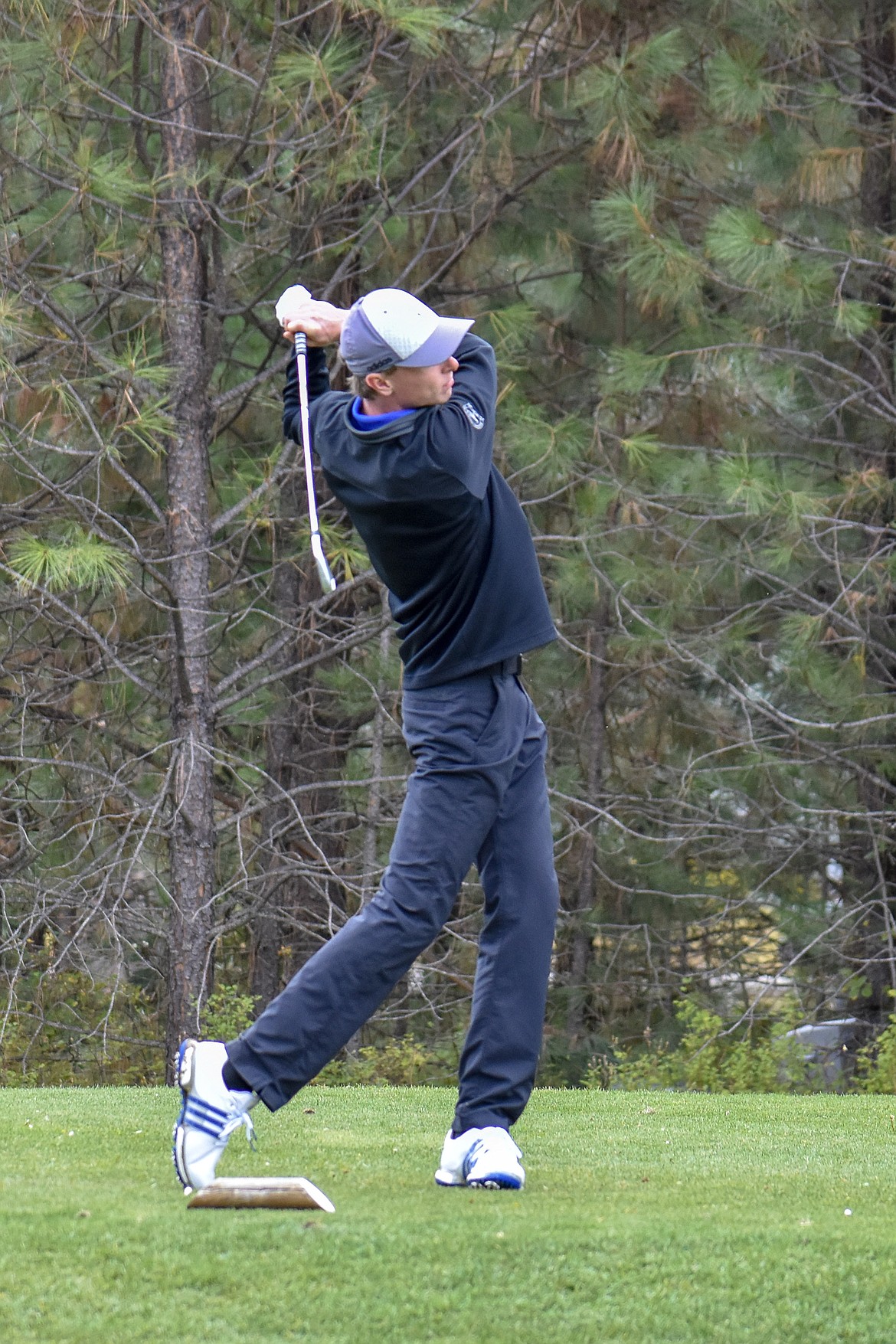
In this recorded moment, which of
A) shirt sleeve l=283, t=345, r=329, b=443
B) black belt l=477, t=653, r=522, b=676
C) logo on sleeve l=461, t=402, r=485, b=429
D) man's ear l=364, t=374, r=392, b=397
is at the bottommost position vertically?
black belt l=477, t=653, r=522, b=676

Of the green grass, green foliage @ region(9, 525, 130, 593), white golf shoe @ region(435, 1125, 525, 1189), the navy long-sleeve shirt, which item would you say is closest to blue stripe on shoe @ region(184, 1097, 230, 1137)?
the green grass

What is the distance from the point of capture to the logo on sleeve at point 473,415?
9.97 feet

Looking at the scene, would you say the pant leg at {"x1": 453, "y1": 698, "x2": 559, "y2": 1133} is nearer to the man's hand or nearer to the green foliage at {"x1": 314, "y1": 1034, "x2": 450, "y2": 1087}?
the man's hand

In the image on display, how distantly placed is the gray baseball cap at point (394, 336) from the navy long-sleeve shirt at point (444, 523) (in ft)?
0.31

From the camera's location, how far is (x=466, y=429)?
9.91 ft

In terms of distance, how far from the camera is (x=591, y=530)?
28.2 ft

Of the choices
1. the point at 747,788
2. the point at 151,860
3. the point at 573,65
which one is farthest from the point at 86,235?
the point at 747,788

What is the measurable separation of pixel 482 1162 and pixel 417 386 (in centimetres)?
152

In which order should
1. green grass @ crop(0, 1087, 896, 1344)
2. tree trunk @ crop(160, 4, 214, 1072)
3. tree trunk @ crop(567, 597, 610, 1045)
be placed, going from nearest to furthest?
green grass @ crop(0, 1087, 896, 1344), tree trunk @ crop(160, 4, 214, 1072), tree trunk @ crop(567, 597, 610, 1045)

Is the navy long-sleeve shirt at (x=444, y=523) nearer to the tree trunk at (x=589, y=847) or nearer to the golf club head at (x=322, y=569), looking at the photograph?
the golf club head at (x=322, y=569)

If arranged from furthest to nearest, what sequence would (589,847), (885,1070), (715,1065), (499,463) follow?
1. (589,847)
2. (499,463)
3. (715,1065)
4. (885,1070)

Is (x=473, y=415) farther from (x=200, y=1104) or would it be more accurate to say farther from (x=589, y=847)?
(x=589, y=847)

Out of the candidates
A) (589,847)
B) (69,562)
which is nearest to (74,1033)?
(589,847)

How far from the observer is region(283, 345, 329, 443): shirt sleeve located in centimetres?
339
